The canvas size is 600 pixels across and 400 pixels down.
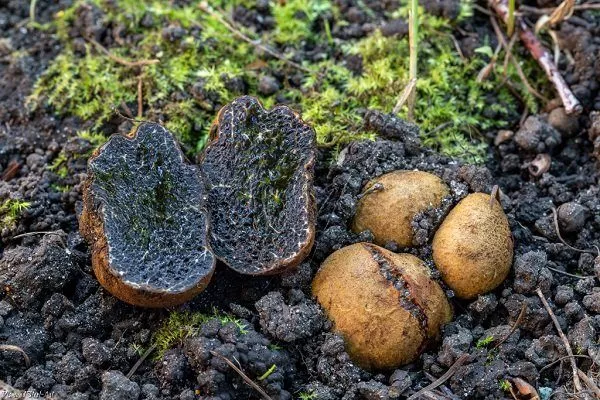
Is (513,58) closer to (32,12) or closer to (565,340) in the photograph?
(565,340)

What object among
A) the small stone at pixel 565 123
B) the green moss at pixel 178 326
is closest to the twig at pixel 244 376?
the green moss at pixel 178 326

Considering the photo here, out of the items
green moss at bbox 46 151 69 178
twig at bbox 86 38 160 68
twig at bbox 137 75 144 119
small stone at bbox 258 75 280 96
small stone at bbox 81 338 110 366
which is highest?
small stone at bbox 258 75 280 96

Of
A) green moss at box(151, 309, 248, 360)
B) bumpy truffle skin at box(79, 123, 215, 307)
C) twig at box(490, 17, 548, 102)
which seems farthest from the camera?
twig at box(490, 17, 548, 102)

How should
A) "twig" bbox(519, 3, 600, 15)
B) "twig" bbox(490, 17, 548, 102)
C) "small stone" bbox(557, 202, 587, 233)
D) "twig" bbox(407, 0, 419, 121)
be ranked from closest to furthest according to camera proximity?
"small stone" bbox(557, 202, 587, 233) → "twig" bbox(407, 0, 419, 121) → "twig" bbox(490, 17, 548, 102) → "twig" bbox(519, 3, 600, 15)

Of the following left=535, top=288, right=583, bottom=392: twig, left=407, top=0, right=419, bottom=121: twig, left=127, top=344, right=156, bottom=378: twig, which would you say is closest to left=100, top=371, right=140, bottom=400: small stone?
left=127, top=344, right=156, bottom=378: twig

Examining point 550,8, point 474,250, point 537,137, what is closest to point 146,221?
point 474,250

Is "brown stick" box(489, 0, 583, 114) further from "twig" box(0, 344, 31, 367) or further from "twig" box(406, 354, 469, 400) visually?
"twig" box(0, 344, 31, 367)

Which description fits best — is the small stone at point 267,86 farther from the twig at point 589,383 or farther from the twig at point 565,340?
the twig at point 589,383

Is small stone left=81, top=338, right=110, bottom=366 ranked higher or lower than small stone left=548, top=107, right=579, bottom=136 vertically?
lower
